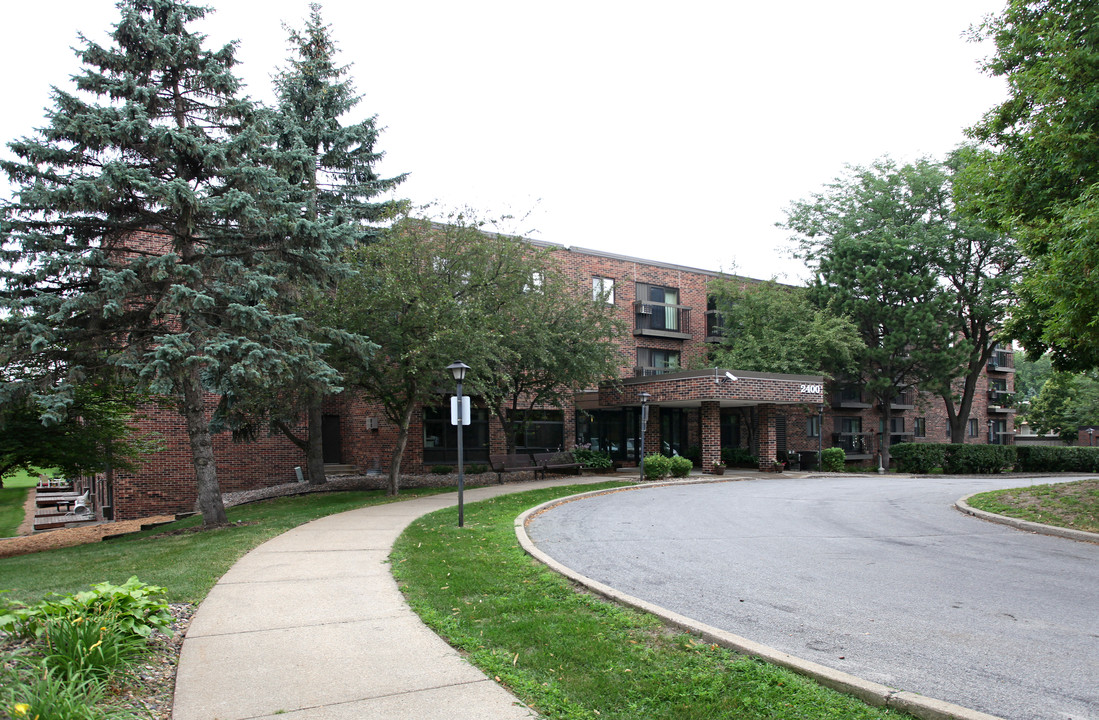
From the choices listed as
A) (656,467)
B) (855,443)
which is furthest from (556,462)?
(855,443)

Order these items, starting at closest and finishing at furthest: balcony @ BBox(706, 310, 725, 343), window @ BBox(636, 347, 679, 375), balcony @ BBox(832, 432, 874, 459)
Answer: window @ BBox(636, 347, 679, 375)
balcony @ BBox(706, 310, 725, 343)
balcony @ BBox(832, 432, 874, 459)

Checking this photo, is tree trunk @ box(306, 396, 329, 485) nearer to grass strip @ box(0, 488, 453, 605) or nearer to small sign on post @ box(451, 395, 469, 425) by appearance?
grass strip @ box(0, 488, 453, 605)

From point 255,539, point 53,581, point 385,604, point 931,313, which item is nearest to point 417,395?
point 255,539

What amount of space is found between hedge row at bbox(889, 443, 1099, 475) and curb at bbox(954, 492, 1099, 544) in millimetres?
18640

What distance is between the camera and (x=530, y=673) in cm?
487

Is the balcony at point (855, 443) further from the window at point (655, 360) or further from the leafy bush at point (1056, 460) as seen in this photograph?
the window at point (655, 360)

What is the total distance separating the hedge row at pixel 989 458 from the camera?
106 ft

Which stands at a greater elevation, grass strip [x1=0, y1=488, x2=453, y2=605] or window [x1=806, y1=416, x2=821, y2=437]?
window [x1=806, y1=416, x2=821, y2=437]

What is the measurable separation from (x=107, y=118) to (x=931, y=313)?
1236 inches

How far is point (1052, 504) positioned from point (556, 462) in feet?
49.0

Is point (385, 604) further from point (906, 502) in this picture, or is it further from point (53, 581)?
point (906, 502)

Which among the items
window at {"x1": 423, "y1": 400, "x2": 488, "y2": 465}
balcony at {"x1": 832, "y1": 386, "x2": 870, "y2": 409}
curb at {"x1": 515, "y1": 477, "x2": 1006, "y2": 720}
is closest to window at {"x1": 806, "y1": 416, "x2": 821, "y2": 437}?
balcony at {"x1": 832, "y1": 386, "x2": 870, "y2": 409}

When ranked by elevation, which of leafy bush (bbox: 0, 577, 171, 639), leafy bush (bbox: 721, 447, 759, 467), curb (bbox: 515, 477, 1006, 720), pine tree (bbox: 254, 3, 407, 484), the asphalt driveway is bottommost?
leafy bush (bbox: 721, 447, 759, 467)

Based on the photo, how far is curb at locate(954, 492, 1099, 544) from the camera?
11.6 m
